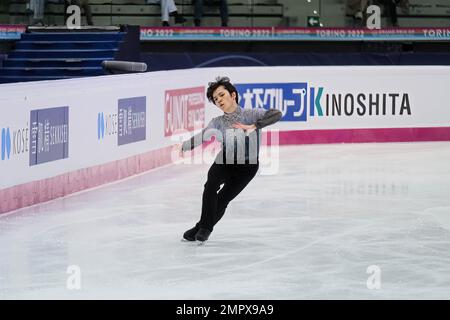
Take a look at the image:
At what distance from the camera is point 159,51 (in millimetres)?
20719

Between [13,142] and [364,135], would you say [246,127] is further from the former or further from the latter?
[364,135]

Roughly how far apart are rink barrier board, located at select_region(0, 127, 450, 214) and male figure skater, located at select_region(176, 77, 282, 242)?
247 centimetres

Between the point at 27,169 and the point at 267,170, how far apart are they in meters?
3.82

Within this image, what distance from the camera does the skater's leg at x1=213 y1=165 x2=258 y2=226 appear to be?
Answer: 8594mm

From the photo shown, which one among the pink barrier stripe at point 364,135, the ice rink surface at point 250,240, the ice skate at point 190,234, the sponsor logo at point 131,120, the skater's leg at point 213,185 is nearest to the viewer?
the ice rink surface at point 250,240

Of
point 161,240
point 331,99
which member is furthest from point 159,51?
point 161,240

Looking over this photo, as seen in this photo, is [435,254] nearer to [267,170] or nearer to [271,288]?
[271,288]

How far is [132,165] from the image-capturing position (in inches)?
519

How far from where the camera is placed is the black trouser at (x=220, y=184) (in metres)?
8.54

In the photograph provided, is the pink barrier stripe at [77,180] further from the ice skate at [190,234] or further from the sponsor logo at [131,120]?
the ice skate at [190,234]

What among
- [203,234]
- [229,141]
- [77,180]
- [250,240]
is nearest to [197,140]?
[229,141]

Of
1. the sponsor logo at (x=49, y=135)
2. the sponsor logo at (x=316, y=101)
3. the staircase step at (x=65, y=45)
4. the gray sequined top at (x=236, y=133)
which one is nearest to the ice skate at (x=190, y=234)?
the gray sequined top at (x=236, y=133)

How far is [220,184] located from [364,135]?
28.6ft

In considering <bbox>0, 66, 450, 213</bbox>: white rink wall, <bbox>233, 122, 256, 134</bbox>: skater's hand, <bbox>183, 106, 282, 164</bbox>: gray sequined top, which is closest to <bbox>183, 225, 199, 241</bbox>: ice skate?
<bbox>183, 106, 282, 164</bbox>: gray sequined top
